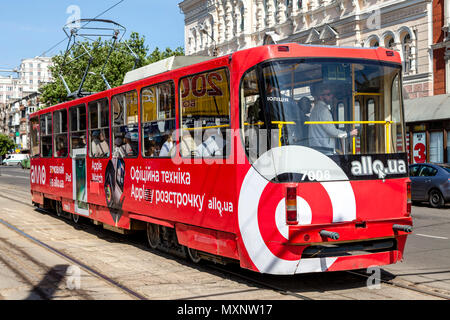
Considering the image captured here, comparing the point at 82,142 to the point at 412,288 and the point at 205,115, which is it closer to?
the point at 205,115

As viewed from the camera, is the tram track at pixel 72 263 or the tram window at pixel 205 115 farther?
the tram window at pixel 205 115

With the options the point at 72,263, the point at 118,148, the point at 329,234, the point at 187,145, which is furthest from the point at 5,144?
the point at 329,234

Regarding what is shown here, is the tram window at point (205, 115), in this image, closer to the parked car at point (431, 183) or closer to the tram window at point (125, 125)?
the tram window at point (125, 125)

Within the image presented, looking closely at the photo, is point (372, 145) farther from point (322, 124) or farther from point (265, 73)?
point (265, 73)

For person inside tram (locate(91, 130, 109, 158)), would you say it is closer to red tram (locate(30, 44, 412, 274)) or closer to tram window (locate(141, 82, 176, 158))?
tram window (locate(141, 82, 176, 158))

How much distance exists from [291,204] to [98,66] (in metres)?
42.6

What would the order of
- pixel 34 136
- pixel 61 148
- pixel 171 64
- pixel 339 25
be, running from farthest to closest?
pixel 339 25 < pixel 34 136 < pixel 61 148 < pixel 171 64

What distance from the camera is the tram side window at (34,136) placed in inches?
664

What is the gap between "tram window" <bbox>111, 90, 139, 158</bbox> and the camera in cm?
1020

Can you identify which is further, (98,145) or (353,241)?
(98,145)

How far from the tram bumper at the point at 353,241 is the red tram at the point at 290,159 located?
13mm

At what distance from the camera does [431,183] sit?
18.7 m

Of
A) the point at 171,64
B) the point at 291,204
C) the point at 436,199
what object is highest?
the point at 171,64

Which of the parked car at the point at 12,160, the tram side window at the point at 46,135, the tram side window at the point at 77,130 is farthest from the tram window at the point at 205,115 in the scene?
the parked car at the point at 12,160
